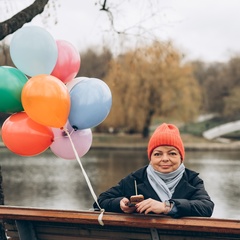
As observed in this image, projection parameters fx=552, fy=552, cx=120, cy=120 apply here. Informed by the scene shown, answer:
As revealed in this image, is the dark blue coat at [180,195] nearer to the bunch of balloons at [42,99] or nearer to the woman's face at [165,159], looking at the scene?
the woman's face at [165,159]

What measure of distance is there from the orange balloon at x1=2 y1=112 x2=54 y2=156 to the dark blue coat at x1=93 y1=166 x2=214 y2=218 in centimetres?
94

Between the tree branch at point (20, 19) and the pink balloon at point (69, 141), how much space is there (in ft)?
4.65

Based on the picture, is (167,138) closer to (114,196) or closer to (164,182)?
(164,182)

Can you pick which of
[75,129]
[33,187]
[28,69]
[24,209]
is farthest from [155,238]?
[33,187]

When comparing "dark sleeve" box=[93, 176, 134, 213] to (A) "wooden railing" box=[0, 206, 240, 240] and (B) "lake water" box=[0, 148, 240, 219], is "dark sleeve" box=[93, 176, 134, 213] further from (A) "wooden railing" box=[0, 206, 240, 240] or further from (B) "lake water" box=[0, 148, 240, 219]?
(B) "lake water" box=[0, 148, 240, 219]

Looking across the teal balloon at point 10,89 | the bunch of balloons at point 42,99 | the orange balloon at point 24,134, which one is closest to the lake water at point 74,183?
the bunch of balloons at point 42,99

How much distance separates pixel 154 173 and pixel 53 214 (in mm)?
717

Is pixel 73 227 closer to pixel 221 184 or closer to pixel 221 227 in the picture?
pixel 221 227

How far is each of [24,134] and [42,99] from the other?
0.40 metres

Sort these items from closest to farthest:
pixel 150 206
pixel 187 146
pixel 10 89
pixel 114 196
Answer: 1. pixel 150 206
2. pixel 114 196
3. pixel 10 89
4. pixel 187 146

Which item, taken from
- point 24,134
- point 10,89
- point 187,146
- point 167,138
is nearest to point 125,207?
point 167,138

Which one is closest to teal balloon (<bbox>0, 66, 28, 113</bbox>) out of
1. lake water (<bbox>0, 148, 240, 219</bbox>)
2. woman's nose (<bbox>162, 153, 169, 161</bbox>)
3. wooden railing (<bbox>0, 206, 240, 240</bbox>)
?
wooden railing (<bbox>0, 206, 240, 240</bbox>)

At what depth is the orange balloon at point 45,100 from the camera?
4195mm

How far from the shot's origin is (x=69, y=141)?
4816mm
